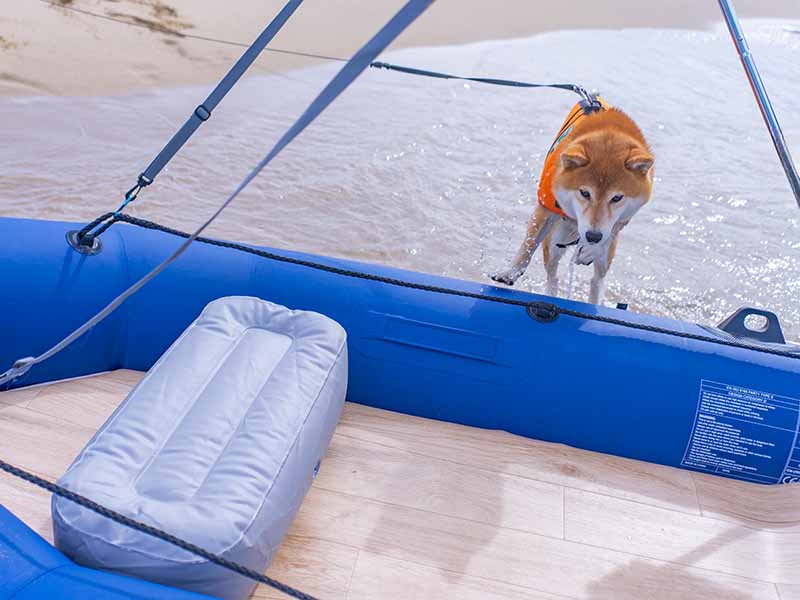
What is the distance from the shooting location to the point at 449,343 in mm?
1739

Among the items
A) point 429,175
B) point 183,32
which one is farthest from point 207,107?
point 183,32

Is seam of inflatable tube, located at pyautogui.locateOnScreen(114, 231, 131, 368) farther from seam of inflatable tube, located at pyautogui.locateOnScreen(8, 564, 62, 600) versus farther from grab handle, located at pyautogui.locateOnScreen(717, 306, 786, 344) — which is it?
grab handle, located at pyautogui.locateOnScreen(717, 306, 786, 344)

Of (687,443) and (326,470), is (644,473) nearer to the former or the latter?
(687,443)

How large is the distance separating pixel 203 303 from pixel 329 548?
681 millimetres

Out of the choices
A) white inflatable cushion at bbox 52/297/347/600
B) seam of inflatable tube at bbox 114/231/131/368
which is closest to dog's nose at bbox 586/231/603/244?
white inflatable cushion at bbox 52/297/347/600

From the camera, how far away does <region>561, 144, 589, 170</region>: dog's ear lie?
1868 mm

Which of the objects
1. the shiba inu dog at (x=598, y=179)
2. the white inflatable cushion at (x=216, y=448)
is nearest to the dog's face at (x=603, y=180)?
the shiba inu dog at (x=598, y=179)

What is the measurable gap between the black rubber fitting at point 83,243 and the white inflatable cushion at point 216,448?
342 millimetres

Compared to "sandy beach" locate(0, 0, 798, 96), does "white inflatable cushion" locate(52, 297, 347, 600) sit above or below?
below

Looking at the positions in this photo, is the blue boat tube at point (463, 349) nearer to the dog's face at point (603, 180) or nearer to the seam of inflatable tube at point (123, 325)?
the seam of inflatable tube at point (123, 325)

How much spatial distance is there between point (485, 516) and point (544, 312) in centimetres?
50

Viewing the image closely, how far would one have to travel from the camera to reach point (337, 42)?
17.7 feet

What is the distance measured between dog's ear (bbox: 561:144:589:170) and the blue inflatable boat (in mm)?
373

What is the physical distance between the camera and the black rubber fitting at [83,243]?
1711 millimetres
